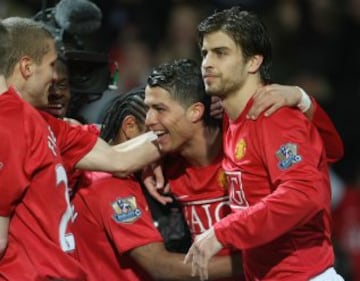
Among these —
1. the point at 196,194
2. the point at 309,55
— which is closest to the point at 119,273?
the point at 196,194

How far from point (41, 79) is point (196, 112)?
29.3 inches

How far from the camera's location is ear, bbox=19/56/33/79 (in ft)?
11.9

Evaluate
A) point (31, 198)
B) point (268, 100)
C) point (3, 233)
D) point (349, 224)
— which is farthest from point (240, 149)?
point (349, 224)

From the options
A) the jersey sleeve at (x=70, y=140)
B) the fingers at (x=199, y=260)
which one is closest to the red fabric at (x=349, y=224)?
the jersey sleeve at (x=70, y=140)

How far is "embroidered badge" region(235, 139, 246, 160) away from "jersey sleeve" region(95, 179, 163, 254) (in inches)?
20.6

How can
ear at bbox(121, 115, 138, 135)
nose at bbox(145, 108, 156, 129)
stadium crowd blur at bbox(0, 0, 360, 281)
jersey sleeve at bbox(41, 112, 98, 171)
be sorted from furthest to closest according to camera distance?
1. stadium crowd blur at bbox(0, 0, 360, 281)
2. ear at bbox(121, 115, 138, 135)
3. nose at bbox(145, 108, 156, 129)
4. jersey sleeve at bbox(41, 112, 98, 171)

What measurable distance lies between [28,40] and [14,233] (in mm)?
688

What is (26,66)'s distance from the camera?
11.9 ft

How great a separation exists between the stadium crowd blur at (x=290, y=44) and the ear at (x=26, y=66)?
3.04 meters

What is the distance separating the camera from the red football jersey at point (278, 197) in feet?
11.4

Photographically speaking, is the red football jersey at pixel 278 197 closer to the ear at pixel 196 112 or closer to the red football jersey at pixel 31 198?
the ear at pixel 196 112

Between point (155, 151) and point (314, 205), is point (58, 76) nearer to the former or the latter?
point (155, 151)

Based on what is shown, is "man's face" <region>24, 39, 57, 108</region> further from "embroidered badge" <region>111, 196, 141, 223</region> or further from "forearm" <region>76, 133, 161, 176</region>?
→ "embroidered badge" <region>111, 196, 141, 223</region>

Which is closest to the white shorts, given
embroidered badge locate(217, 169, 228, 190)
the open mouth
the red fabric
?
embroidered badge locate(217, 169, 228, 190)
